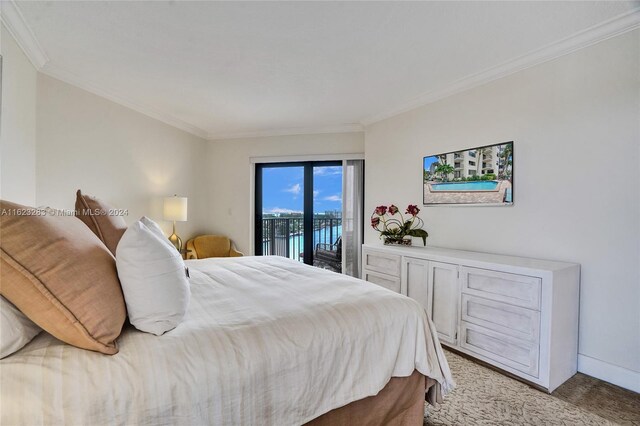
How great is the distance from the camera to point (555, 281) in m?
1.90

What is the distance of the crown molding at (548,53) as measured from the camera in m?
1.96

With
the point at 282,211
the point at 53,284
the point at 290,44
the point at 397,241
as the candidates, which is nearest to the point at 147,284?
the point at 53,284

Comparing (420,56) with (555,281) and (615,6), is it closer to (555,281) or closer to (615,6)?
(615,6)

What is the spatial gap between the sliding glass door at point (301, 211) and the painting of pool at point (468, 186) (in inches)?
67.9

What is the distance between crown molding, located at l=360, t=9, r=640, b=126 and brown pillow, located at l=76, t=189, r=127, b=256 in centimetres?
306

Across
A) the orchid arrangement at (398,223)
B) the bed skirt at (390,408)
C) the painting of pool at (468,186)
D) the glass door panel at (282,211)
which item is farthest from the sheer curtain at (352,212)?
the bed skirt at (390,408)

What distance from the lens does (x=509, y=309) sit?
2074 mm

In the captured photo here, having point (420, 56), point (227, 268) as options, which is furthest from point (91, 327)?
point (420, 56)

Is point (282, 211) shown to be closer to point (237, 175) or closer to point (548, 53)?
point (237, 175)

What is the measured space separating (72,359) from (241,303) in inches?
24.8

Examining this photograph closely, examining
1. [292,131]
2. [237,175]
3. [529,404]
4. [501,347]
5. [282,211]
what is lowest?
[529,404]

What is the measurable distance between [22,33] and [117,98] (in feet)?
4.08

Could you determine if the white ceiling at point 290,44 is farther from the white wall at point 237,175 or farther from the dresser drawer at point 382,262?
the dresser drawer at point 382,262

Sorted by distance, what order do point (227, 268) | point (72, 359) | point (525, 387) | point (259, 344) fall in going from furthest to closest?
1. point (227, 268)
2. point (525, 387)
3. point (259, 344)
4. point (72, 359)
